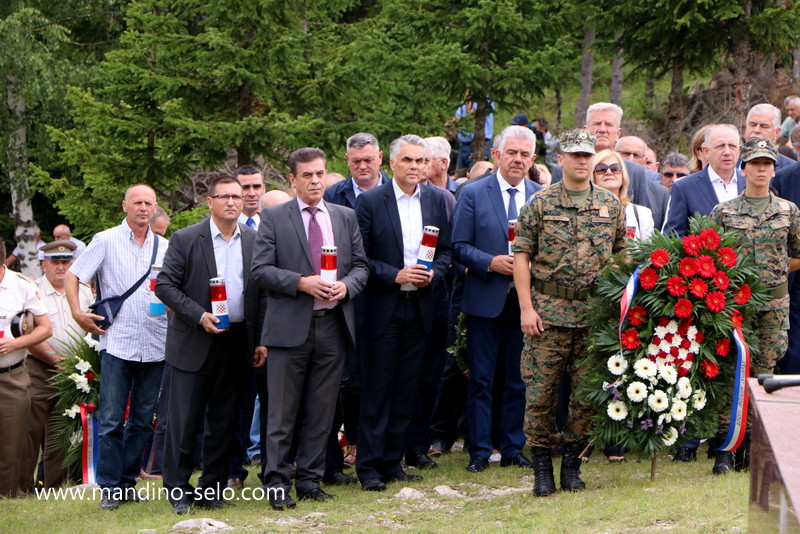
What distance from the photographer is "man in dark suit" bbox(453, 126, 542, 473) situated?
819 centimetres

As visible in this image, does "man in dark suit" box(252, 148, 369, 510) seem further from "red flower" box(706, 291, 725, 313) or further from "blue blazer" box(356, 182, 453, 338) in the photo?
"red flower" box(706, 291, 725, 313)

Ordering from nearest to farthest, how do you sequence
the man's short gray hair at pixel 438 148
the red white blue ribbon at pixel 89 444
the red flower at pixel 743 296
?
the red flower at pixel 743 296 → the red white blue ribbon at pixel 89 444 → the man's short gray hair at pixel 438 148

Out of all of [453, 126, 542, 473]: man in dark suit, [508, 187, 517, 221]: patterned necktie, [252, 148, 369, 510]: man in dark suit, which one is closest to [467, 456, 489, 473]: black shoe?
[453, 126, 542, 473]: man in dark suit

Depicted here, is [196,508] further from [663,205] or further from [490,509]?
[663,205]

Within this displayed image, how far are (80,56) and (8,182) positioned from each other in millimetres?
3182

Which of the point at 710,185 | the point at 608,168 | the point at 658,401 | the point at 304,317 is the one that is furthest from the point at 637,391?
the point at 304,317

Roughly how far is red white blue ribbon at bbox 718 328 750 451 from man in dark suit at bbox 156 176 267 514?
320cm

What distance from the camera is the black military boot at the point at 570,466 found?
7.27 meters

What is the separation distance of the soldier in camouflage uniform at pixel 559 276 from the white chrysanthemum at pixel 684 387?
24.8 inches

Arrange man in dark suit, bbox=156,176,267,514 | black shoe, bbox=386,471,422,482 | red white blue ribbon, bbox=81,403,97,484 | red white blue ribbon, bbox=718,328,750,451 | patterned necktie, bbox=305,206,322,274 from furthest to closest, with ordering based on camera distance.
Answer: red white blue ribbon, bbox=81,403,97,484 < black shoe, bbox=386,471,422,482 < patterned necktie, bbox=305,206,322,274 < man in dark suit, bbox=156,176,267,514 < red white blue ribbon, bbox=718,328,750,451

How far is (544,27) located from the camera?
16547mm

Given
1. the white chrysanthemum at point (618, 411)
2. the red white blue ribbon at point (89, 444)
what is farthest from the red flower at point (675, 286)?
the red white blue ribbon at point (89, 444)

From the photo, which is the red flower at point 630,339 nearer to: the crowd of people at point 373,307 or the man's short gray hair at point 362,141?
the crowd of people at point 373,307

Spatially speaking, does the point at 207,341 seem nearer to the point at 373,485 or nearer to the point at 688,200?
the point at 373,485
